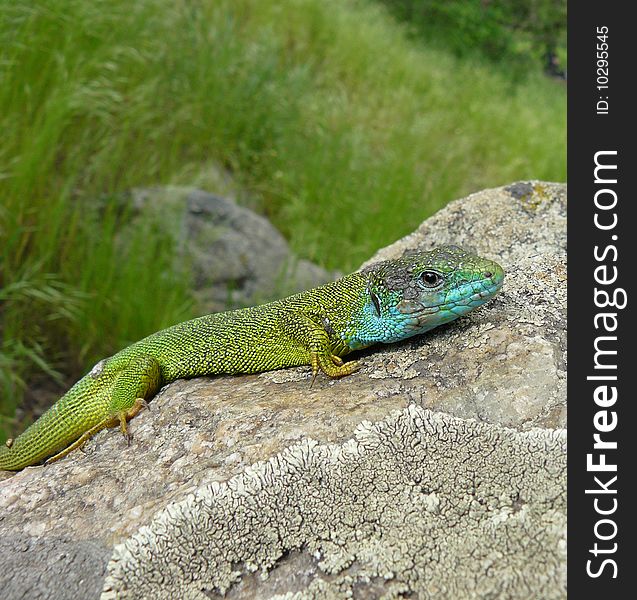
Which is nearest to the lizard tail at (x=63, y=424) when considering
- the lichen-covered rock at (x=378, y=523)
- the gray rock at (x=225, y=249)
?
the lichen-covered rock at (x=378, y=523)

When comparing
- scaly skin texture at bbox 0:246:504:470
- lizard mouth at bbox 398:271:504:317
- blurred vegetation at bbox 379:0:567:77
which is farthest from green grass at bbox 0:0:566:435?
blurred vegetation at bbox 379:0:567:77

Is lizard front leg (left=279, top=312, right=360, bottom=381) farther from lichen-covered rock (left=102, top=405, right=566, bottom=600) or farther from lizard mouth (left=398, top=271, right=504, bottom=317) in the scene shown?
lichen-covered rock (left=102, top=405, right=566, bottom=600)

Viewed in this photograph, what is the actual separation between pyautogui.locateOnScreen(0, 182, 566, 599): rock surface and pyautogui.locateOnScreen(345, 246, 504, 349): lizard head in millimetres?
128

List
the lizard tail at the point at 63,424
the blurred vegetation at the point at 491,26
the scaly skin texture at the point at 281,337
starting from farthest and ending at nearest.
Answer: the blurred vegetation at the point at 491,26 → the lizard tail at the point at 63,424 → the scaly skin texture at the point at 281,337

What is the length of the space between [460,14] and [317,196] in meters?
11.7

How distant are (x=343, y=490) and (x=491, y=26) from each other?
1621 cm

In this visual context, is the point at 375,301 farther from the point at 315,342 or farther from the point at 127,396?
the point at 127,396

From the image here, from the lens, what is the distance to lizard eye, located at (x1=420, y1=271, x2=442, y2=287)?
2.66m

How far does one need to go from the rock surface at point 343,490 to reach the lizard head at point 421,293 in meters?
0.13

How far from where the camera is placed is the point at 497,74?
1296cm

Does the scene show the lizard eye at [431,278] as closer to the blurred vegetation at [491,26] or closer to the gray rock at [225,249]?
the gray rock at [225,249]

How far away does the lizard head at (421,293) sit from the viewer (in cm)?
258

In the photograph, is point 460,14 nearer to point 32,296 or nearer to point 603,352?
point 32,296

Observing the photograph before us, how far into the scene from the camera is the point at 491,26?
1569cm
